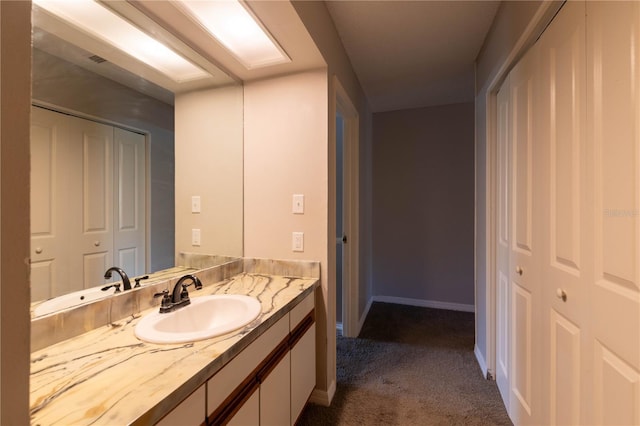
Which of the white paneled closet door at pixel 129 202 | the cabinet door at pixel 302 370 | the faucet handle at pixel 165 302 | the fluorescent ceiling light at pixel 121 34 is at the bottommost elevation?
the cabinet door at pixel 302 370

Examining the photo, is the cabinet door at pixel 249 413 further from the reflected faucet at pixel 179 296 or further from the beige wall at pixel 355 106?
the beige wall at pixel 355 106

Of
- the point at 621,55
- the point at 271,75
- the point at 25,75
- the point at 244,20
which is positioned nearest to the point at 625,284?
the point at 621,55

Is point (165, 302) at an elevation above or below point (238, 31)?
below

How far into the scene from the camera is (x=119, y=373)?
745mm

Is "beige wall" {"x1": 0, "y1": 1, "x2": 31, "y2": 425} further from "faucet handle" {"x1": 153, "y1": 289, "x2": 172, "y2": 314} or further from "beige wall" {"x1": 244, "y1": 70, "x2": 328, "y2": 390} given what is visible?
"beige wall" {"x1": 244, "y1": 70, "x2": 328, "y2": 390}

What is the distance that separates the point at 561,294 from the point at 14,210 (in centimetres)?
161

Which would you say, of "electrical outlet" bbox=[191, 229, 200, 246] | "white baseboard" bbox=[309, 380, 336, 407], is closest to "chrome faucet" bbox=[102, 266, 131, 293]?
"electrical outlet" bbox=[191, 229, 200, 246]

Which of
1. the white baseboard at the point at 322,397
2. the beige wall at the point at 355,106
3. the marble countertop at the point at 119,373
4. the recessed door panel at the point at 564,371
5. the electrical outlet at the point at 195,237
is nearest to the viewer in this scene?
the marble countertop at the point at 119,373

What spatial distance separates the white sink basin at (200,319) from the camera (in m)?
0.94

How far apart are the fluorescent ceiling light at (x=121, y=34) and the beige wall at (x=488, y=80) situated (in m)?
1.73

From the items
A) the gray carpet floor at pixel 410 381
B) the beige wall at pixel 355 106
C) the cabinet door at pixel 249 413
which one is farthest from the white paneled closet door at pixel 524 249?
the cabinet door at pixel 249 413

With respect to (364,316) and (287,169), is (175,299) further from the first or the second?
(364,316)

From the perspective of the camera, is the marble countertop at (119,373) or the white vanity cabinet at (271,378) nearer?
the marble countertop at (119,373)

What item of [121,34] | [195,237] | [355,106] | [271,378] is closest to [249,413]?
[271,378]
